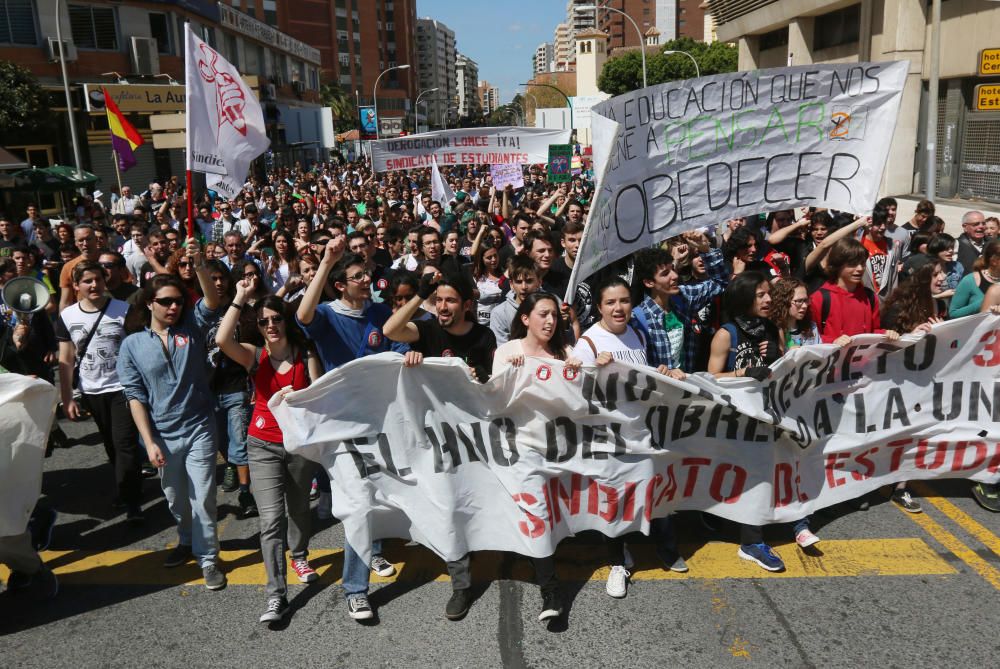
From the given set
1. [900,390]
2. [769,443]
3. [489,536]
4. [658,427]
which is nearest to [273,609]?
[489,536]

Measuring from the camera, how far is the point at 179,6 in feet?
113

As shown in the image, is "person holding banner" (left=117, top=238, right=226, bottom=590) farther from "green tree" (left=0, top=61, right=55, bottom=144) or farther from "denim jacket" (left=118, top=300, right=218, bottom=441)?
"green tree" (left=0, top=61, right=55, bottom=144)

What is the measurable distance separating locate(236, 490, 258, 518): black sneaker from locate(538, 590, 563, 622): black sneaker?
235 cm

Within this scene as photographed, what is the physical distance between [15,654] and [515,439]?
2.59 metres

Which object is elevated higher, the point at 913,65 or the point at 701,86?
the point at 913,65

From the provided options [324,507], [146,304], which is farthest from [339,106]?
[146,304]

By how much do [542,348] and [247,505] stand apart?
252 cm

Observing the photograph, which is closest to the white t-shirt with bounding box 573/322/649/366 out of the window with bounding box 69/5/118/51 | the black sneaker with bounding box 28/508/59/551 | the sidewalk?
the black sneaker with bounding box 28/508/59/551

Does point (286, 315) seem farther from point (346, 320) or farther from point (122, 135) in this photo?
point (122, 135)

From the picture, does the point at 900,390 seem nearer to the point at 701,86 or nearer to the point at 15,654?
the point at 701,86

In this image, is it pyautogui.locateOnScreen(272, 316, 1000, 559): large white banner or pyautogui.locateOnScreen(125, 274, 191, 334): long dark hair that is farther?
pyautogui.locateOnScreen(125, 274, 191, 334): long dark hair

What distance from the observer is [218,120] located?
243 inches

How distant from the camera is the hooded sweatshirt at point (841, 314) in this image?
5020 millimetres

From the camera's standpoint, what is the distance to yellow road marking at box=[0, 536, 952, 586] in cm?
419
